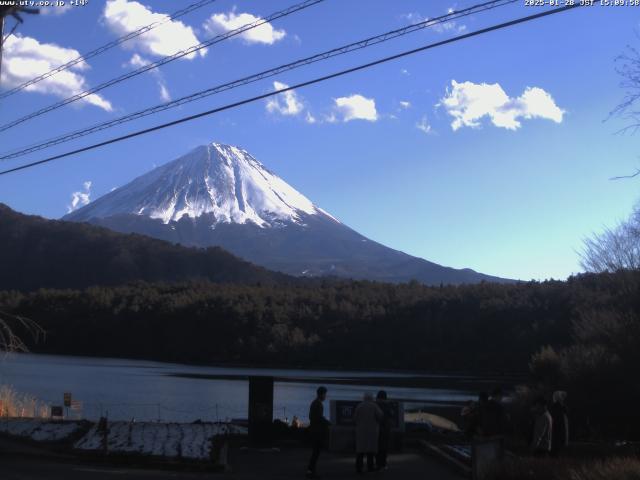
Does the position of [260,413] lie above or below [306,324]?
below

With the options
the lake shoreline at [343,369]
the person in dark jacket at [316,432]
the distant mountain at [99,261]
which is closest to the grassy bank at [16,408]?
the person in dark jacket at [316,432]

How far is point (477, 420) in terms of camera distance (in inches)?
564

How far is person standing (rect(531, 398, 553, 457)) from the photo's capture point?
1238 centimetres

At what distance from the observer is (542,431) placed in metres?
12.4

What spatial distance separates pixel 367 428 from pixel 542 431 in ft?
8.57

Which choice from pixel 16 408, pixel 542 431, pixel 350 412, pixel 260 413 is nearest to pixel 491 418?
pixel 542 431

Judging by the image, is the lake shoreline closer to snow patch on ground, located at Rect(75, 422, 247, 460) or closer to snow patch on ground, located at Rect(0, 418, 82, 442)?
snow patch on ground, located at Rect(75, 422, 247, 460)

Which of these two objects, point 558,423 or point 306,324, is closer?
point 558,423

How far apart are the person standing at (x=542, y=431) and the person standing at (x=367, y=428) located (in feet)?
7.78

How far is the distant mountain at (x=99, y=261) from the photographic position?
158m

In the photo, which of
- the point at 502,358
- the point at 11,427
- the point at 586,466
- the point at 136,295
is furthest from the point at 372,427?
the point at 136,295

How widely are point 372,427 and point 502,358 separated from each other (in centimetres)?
7704

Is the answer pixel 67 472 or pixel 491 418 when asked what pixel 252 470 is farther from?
pixel 491 418

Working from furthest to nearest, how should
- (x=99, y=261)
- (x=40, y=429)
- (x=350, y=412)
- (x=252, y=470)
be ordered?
1. (x=99, y=261)
2. (x=40, y=429)
3. (x=350, y=412)
4. (x=252, y=470)
